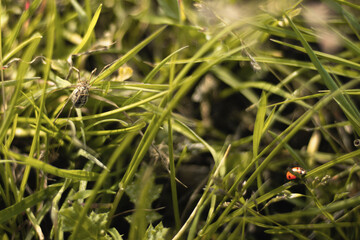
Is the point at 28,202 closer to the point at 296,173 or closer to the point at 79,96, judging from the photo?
the point at 79,96

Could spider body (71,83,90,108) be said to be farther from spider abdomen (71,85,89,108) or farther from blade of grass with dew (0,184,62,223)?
blade of grass with dew (0,184,62,223)

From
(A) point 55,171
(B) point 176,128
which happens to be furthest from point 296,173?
(A) point 55,171

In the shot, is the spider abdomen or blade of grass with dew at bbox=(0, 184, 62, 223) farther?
the spider abdomen

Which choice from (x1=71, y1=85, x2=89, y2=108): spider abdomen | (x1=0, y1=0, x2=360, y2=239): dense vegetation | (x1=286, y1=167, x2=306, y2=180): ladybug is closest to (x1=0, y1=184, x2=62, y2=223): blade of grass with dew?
(x1=0, y1=0, x2=360, y2=239): dense vegetation

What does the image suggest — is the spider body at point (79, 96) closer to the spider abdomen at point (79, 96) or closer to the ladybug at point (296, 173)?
the spider abdomen at point (79, 96)

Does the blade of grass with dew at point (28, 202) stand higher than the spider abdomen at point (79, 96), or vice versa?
the spider abdomen at point (79, 96)

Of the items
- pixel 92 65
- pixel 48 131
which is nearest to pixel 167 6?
pixel 92 65

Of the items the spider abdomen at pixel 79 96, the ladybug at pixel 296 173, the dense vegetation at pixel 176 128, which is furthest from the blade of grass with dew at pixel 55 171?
the ladybug at pixel 296 173
